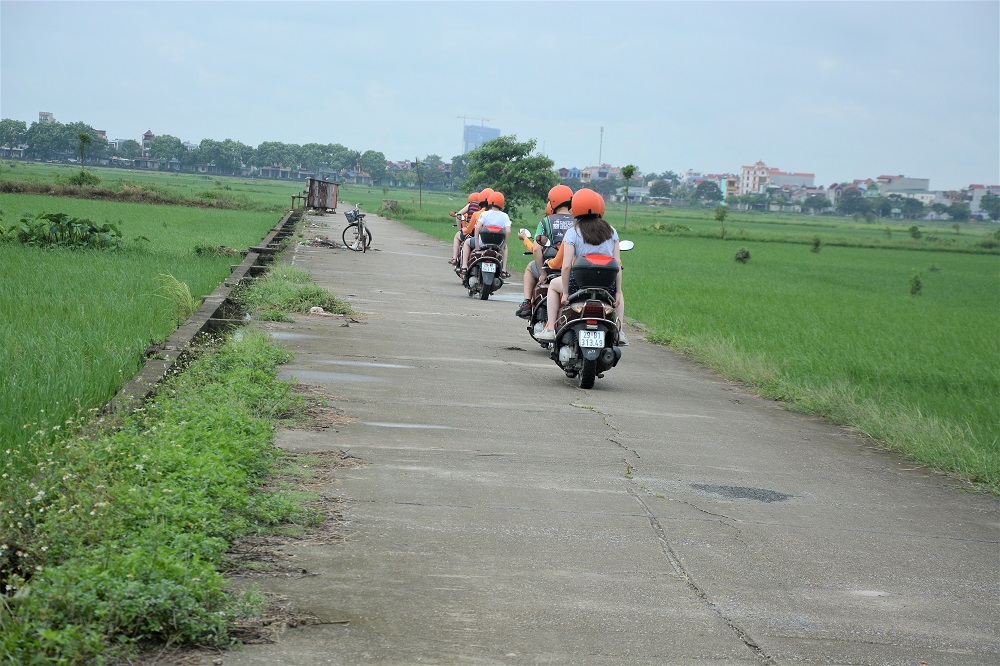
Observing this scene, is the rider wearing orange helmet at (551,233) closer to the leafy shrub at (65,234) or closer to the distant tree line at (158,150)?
the leafy shrub at (65,234)

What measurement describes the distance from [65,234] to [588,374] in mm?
13984

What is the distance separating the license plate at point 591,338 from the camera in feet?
31.7

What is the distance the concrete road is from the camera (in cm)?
392

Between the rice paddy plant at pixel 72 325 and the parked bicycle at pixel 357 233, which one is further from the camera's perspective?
the parked bicycle at pixel 357 233

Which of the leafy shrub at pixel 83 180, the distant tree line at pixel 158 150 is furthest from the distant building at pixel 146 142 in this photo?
the leafy shrub at pixel 83 180

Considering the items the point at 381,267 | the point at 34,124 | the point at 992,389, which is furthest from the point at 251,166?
the point at 992,389

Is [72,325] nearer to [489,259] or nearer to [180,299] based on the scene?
[180,299]

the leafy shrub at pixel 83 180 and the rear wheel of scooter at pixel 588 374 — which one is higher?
the leafy shrub at pixel 83 180

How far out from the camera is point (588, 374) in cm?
983

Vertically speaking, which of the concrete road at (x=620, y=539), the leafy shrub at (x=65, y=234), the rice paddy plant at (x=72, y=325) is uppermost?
A: the leafy shrub at (x=65, y=234)

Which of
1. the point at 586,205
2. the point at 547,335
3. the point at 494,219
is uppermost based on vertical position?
the point at 586,205

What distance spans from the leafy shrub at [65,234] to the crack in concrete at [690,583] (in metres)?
16.7

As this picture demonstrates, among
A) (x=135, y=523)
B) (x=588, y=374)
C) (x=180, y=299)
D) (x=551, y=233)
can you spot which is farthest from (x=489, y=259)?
(x=135, y=523)

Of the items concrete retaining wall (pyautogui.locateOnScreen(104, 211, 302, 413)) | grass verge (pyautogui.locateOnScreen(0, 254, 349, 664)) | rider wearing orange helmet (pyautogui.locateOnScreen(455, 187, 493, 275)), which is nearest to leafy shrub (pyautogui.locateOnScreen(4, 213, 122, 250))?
concrete retaining wall (pyautogui.locateOnScreen(104, 211, 302, 413))
